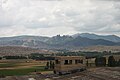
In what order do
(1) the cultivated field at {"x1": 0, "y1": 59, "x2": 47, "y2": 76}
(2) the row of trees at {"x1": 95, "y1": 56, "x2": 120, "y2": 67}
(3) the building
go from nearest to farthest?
(3) the building, (2) the row of trees at {"x1": 95, "y1": 56, "x2": 120, "y2": 67}, (1) the cultivated field at {"x1": 0, "y1": 59, "x2": 47, "y2": 76}

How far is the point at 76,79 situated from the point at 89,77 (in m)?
3.02

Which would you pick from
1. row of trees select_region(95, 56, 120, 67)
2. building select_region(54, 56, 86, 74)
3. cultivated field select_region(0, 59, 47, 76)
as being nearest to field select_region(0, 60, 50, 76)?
cultivated field select_region(0, 59, 47, 76)

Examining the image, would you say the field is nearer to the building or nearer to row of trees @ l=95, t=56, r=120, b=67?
row of trees @ l=95, t=56, r=120, b=67

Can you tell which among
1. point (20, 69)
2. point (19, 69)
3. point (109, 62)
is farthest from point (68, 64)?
point (19, 69)

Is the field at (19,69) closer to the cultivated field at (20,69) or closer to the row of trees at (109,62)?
the cultivated field at (20,69)

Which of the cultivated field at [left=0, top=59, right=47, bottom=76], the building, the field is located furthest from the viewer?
the cultivated field at [left=0, top=59, right=47, bottom=76]

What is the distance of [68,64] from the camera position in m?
67.2

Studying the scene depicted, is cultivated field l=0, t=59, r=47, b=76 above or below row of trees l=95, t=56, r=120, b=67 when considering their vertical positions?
below

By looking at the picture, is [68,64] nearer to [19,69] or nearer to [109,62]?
[109,62]

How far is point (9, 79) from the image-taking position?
61062 mm

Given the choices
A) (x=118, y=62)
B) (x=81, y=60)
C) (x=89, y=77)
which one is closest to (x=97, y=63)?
(x=118, y=62)

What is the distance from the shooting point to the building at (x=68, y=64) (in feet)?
217

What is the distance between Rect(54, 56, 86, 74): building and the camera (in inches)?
2598

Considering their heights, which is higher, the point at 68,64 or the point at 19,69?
the point at 68,64
